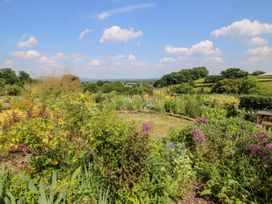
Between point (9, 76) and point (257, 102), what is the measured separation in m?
31.0

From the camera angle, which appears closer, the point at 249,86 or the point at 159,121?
the point at 159,121

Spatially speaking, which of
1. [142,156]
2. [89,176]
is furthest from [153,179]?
[89,176]

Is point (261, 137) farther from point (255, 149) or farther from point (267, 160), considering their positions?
point (267, 160)

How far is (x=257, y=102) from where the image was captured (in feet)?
43.1

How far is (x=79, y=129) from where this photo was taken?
4.49m

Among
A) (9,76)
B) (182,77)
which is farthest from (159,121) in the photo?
(182,77)

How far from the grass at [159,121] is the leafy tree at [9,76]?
26.6 meters

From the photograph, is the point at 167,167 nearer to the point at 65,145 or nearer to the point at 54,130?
the point at 65,145

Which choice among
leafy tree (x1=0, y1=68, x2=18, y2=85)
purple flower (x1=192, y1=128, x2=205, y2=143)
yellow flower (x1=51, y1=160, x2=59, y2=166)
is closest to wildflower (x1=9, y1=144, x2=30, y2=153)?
yellow flower (x1=51, y1=160, x2=59, y2=166)

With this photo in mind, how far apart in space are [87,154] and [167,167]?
1325mm

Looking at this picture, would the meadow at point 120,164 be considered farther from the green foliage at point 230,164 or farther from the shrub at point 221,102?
the shrub at point 221,102

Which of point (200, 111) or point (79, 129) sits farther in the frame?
point (200, 111)

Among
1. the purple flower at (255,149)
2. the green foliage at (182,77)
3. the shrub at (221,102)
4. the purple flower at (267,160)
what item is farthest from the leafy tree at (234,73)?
the purple flower at (267,160)

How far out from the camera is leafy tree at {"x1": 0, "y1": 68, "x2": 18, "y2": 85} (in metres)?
32.4
